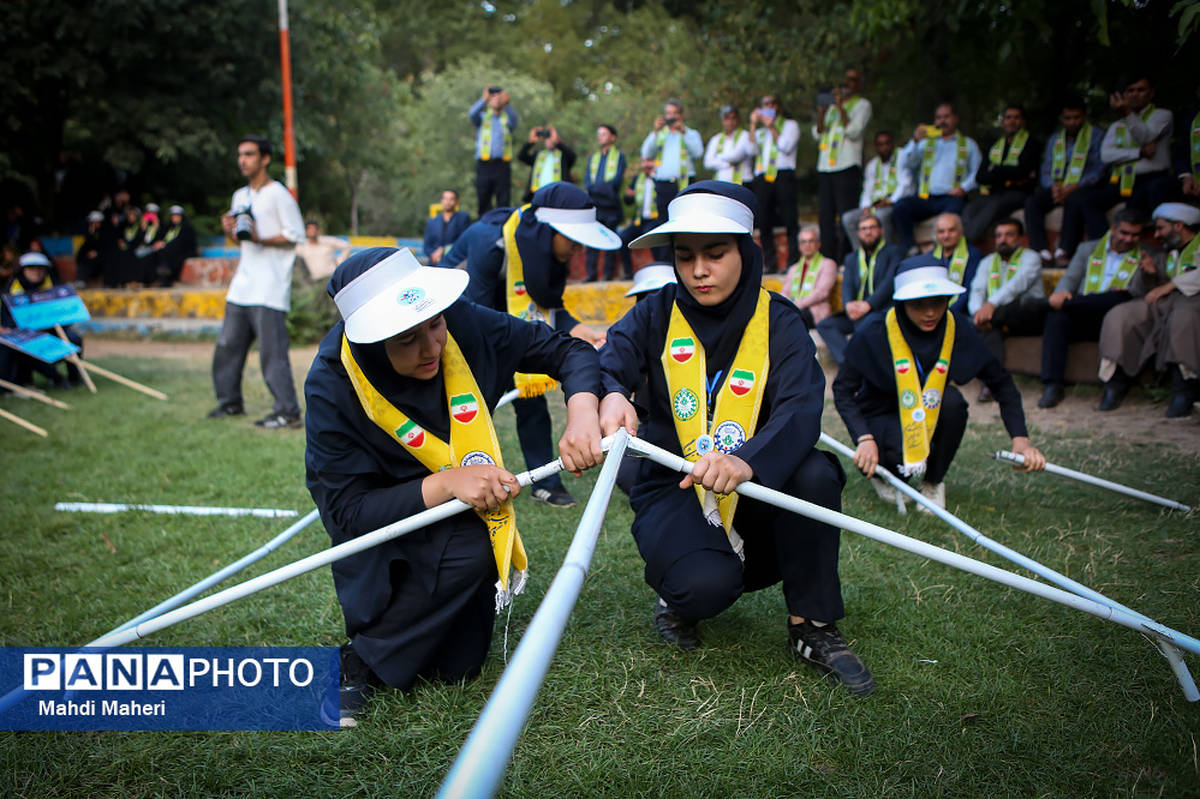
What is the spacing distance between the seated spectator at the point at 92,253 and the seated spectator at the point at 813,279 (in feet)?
51.0

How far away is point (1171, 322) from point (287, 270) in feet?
23.8

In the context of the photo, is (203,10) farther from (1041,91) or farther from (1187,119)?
(1187,119)

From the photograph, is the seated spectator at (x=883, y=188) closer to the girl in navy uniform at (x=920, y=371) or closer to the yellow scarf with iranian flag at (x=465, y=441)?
the girl in navy uniform at (x=920, y=371)

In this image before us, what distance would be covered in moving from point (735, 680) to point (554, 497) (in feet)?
7.67

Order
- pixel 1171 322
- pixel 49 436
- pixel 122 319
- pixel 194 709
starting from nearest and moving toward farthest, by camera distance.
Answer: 1. pixel 194 709
2. pixel 1171 322
3. pixel 49 436
4. pixel 122 319

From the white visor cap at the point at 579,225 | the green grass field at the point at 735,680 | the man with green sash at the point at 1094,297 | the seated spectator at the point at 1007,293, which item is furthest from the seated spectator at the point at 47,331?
the man with green sash at the point at 1094,297

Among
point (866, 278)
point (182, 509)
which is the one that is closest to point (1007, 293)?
point (866, 278)

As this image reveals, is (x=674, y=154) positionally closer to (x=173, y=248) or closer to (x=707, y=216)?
(x=707, y=216)

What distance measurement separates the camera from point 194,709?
2.93 m

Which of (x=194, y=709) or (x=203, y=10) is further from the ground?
(x=203, y=10)

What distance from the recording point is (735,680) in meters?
2.95

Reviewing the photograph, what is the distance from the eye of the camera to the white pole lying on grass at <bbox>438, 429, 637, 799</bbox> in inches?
47.8

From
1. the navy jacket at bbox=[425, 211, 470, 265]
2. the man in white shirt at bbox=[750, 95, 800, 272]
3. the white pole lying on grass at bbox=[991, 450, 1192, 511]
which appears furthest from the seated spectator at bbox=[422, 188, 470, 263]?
the white pole lying on grass at bbox=[991, 450, 1192, 511]

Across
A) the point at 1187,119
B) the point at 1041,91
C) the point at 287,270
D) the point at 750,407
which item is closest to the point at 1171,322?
the point at 1187,119
